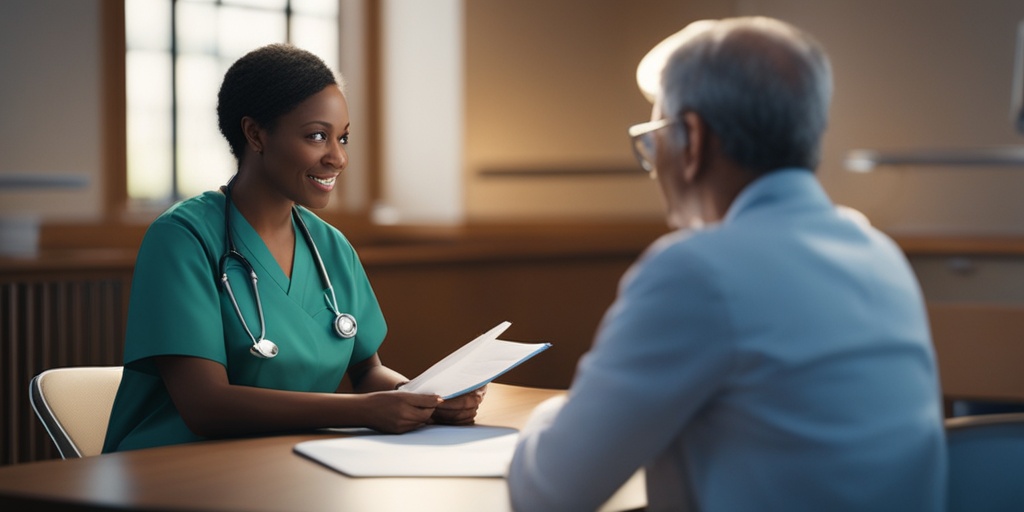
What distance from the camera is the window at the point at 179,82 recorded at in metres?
4.84

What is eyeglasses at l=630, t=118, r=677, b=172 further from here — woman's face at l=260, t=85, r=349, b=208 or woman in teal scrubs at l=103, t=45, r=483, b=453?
woman's face at l=260, t=85, r=349, b=208

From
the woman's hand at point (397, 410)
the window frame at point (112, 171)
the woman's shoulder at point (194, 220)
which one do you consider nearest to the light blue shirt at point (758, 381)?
the woman's hand at point (397, 410)

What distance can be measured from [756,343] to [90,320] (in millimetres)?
3000

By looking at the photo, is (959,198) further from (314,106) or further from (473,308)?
→ (314,106)

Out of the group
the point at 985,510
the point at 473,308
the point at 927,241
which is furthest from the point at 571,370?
the point at 985,510

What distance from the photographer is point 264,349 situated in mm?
1703

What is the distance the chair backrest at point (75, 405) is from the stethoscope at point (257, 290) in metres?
0.32

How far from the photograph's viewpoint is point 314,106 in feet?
6.03

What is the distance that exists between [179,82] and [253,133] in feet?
11.0

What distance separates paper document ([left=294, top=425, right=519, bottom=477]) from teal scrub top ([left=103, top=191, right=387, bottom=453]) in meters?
0.25

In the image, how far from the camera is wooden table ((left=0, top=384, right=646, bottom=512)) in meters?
1.23

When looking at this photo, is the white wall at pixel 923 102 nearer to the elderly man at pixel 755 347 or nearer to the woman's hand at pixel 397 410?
the woman's hand at pixel 397 410

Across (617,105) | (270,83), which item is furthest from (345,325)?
(617,105)

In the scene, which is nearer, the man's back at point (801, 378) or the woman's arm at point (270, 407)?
the man's back at point (801, 378)
